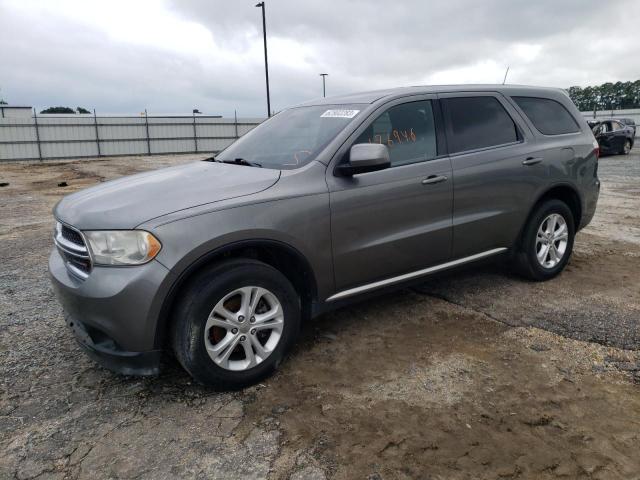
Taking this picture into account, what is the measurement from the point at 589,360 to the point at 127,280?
2871 millimetres

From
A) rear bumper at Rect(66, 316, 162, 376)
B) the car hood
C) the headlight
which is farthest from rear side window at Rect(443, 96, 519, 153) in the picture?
rear bumper at Rect(66, 316, 162, 376)

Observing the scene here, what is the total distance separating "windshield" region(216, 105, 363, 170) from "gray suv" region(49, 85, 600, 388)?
16mm

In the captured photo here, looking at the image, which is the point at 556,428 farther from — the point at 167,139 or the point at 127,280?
the point at 167,139

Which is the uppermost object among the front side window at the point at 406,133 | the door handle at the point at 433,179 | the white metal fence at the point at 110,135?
the white metal fence at the point at 110,135

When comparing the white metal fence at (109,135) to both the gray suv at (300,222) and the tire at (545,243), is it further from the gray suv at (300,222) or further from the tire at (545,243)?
the gray suv at (300,222)

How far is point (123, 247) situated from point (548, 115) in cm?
400

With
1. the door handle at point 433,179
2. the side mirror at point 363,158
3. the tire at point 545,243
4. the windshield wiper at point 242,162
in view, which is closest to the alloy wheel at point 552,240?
the tire at point 545,243

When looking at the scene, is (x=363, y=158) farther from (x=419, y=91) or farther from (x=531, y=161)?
(x=531, y=161)

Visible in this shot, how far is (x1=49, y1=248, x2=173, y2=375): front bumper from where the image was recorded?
8.63 feet

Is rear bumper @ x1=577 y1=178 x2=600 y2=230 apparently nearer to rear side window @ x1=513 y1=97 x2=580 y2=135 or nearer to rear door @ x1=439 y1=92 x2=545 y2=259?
rear side window @ x1=513 y1=97 x2=580 y2=135

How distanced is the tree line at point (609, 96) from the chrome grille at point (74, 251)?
81776 millimetres

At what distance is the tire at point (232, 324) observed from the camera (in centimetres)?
276

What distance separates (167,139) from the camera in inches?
1137

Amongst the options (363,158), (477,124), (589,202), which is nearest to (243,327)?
(363,158)
